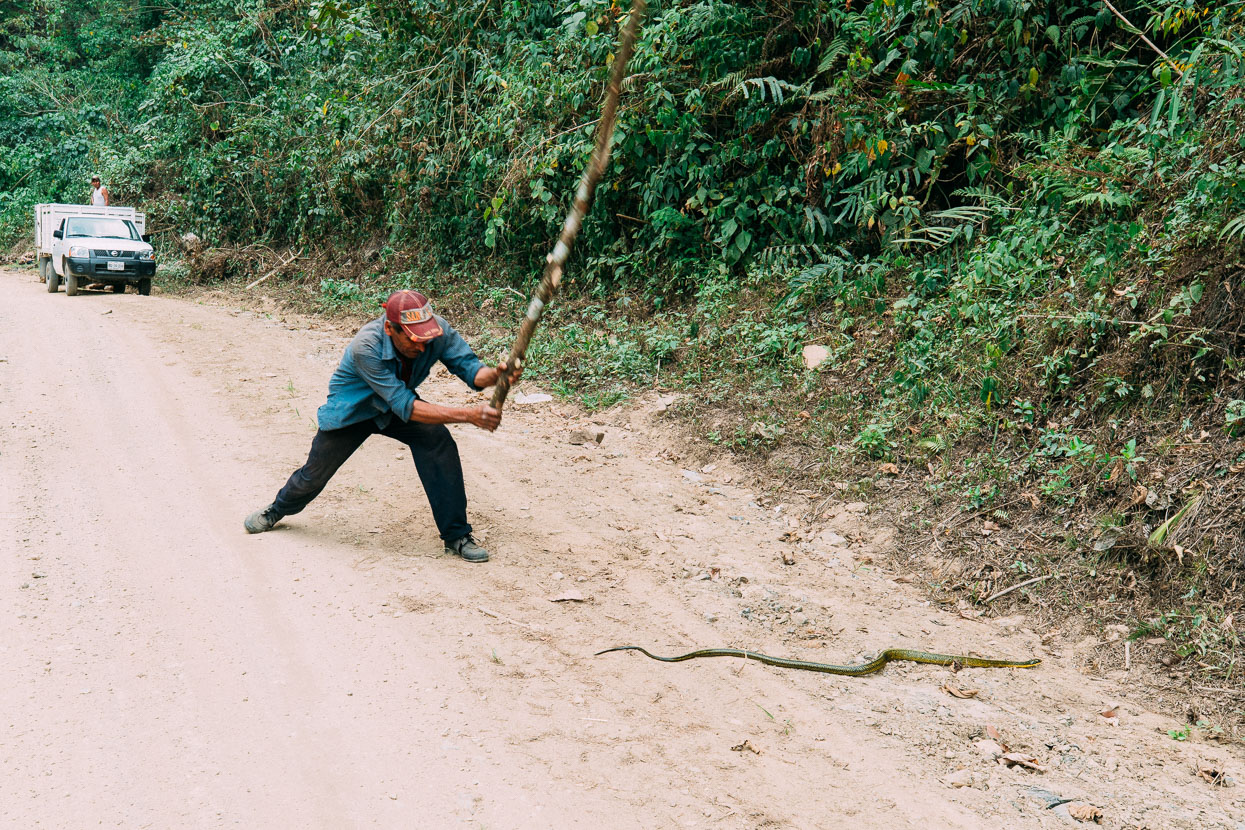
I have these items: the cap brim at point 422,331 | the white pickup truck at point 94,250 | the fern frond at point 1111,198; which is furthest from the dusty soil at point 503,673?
the white pickup truck at point 94,250

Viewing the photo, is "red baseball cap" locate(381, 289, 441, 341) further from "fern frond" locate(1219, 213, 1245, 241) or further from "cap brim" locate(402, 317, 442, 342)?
"fern frond" locate(1219, 213, 1245, 241)

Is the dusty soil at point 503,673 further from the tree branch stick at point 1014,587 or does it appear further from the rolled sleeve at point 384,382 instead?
the rolled sleeve at point 384,382

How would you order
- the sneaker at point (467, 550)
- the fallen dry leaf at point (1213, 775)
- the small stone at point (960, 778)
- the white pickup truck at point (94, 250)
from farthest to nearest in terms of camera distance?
the white pickup truck at point (94, 250) < the sneaker at point (467, 550) < the fallen dry leaf at point (1213, 775) < the small stone at point (960, 778)

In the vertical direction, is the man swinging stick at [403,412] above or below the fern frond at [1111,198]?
below

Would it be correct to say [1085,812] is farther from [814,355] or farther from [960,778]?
[814,355]

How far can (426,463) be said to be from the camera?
5352 mm

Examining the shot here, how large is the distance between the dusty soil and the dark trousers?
298mm

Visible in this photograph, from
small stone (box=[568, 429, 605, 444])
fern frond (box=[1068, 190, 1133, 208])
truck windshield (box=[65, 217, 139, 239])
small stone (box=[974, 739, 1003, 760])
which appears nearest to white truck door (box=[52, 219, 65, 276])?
truck windshield (box=[65, 217, 139, 239])

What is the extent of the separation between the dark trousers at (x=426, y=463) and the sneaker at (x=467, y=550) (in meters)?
Answer: 0.04

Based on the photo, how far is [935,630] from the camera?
4.84 metres

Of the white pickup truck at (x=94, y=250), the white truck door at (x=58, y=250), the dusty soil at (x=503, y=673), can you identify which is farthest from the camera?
the white truck door at (x=58, y=250)

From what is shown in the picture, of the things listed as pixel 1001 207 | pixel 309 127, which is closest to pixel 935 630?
pixel 1001 207

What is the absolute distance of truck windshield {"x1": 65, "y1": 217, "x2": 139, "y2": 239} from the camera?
16.4 meters

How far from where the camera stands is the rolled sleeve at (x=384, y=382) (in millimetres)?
5020
